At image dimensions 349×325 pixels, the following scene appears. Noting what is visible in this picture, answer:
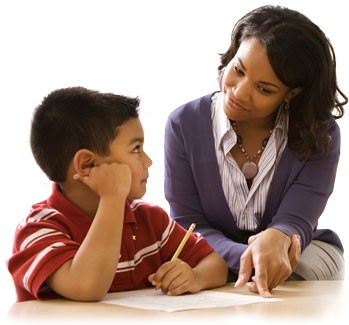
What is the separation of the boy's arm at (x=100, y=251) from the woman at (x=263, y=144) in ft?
1.44

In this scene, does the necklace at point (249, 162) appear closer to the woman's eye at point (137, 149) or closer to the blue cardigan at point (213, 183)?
the blue cardigan at point (213, 183)

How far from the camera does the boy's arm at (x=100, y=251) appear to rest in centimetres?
159

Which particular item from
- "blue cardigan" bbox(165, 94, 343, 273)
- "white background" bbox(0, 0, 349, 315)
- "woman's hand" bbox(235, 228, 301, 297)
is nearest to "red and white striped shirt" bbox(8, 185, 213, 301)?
"woman's hand" bbox(235, 228, 301, 297)

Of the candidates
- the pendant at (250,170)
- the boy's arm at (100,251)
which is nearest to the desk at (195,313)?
the boy's arm at (100,251)

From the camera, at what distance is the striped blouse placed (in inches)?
85.1

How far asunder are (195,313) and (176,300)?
0.15 m

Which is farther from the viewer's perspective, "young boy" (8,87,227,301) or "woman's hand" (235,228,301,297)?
"woman's hand" (235,228,301,297)

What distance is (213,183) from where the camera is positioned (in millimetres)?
2162

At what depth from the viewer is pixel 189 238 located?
6.31 feet

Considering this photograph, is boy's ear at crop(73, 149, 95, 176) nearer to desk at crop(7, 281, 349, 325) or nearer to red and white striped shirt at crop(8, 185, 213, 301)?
red and white striped shirt at crop(8, 185, 213, 301)

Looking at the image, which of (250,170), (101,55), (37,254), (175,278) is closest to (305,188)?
(250,170)

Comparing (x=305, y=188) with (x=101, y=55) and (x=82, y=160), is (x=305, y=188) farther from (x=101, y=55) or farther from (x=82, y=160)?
(x=101, y=55)

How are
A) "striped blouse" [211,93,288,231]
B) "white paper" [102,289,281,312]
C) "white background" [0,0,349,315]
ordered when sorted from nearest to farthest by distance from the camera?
"white paper" [102,289,281,312], "striped blouse" [211,93,288,231], "white background" [0,0,349,315]

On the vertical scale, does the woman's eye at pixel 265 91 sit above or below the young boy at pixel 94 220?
above
